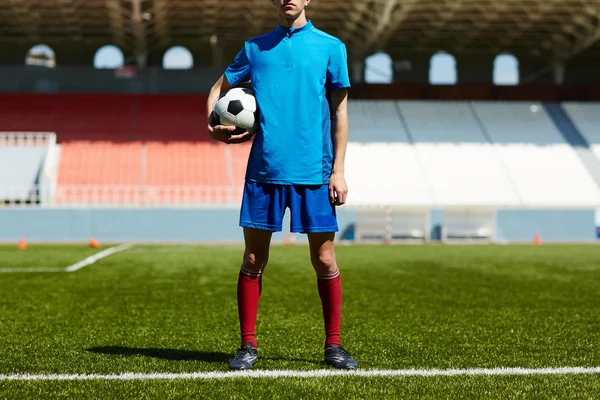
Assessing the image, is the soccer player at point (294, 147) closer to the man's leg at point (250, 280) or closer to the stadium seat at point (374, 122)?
the man's leg at point (250, 280)

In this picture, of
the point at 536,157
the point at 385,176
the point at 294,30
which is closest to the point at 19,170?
the point at 385,176

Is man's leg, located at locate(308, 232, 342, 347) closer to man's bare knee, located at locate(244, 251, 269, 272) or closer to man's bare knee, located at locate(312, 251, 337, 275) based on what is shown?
man's bare knee, located at locate(312, 251, 337, 275)

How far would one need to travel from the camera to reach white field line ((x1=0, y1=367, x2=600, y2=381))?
142 inches

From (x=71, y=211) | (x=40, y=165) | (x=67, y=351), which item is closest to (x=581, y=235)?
(x=71, y=211)

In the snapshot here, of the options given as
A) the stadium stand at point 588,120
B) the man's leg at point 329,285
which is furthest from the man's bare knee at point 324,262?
the stadium stand at point 588,120

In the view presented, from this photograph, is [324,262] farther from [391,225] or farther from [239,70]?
[391,225]

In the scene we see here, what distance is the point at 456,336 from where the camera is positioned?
4965 mm

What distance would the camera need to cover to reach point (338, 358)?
3867 millimetres

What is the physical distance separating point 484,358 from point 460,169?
22074 millimetres

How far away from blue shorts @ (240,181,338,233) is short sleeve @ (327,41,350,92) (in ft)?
1.71

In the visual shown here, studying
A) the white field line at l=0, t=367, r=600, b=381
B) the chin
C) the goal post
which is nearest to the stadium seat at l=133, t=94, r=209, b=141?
the goal post

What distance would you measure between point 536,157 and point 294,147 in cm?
2437

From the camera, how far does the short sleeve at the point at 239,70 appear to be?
405 centimetres

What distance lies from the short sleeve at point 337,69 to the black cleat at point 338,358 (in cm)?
130
